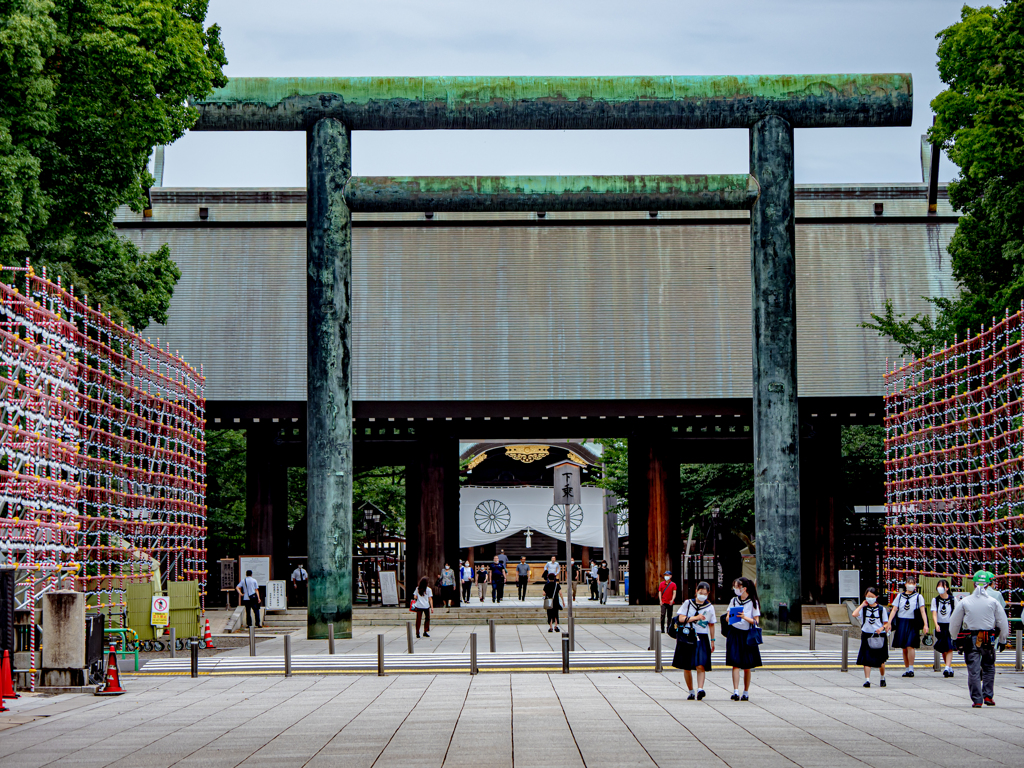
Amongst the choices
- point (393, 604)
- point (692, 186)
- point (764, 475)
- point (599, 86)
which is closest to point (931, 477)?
point (764, 475)

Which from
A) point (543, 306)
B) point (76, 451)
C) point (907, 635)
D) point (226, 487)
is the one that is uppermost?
point (543, 306)

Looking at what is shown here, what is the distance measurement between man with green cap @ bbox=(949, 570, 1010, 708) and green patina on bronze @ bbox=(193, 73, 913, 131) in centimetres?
1266

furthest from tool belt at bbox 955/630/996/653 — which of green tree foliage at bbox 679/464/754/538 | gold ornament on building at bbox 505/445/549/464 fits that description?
gold ornament on building at bbox 505/445/549/464

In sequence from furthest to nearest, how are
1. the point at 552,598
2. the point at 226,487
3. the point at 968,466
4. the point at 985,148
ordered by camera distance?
1. the point at 226,487
2. the point at 552,598
3. the point at 968,466
4. the point at 985,148

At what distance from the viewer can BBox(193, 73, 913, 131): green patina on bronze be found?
25.9 metres

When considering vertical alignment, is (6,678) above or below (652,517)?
below

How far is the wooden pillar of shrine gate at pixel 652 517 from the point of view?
35219 millimetres

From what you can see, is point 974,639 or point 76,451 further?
point 76,451

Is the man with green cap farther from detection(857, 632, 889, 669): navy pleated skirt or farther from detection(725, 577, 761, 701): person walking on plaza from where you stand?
detection(725, 577, 761, 701): person walking on plaza

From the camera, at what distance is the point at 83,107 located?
2231 cm

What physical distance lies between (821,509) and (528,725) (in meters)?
24.3

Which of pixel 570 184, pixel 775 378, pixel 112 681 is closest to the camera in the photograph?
pixel 112 681

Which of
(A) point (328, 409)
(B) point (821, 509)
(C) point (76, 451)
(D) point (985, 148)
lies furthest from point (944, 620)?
(B) point (821, 509)

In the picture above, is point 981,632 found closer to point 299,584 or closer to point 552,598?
point 552,598
